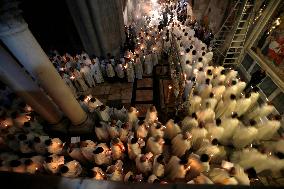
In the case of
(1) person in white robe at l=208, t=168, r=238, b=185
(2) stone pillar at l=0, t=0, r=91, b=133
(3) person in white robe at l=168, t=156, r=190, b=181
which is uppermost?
(2) stone pillar at l=0, t=0, r=91, b=133

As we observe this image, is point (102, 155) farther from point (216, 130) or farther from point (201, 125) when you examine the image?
point (216, 130)

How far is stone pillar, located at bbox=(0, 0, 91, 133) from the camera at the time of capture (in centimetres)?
441

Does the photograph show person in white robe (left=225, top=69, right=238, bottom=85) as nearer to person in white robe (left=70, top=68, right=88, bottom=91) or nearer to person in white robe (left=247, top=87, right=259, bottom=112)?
person in white robe (left=247, top=87, right=259, bottom=112)

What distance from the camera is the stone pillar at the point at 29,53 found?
441 centimetres

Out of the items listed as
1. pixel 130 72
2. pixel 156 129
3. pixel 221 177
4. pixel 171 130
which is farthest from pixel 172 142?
pixel 130 72

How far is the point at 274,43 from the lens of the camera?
8.57 meters

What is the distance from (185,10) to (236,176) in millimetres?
13388

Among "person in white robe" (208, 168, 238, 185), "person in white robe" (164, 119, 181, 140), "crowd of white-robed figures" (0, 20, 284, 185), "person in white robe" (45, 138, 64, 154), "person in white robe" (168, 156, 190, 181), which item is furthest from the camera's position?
"person in white robe" (164, 119, 181, 140)

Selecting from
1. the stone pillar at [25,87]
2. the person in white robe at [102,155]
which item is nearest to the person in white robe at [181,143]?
the person in white robe at [102,155]

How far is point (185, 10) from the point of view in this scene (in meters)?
15.5

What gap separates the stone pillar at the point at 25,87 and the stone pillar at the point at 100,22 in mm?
4073

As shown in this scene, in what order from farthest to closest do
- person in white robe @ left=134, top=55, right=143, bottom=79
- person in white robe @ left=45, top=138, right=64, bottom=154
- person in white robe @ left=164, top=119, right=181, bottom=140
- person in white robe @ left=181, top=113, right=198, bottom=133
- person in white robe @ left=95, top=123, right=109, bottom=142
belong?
1. person in white robe @ left=134, top=55, right=143, bottom=79
2. person in white robe @ left=95, top=123, right=109, bottom=142
3. person in white robe @ left=164, top=119, right=181, bottom=140
4. person in white robe @ left=181, top=113, right=198, bottom=133
5. person in white robe @ left=45, top=138, right=64, bottom=154

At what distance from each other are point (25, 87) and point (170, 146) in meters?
4.36

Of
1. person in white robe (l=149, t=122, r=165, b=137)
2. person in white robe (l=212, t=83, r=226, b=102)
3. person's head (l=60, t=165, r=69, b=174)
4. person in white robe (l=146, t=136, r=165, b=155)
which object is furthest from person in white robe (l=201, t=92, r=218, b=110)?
person's head (l=60, t=165, r=69, b=174)
